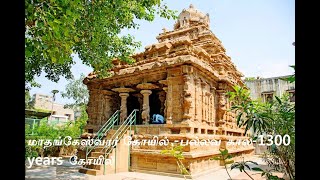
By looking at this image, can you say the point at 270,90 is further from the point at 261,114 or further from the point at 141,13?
the point at 261,114

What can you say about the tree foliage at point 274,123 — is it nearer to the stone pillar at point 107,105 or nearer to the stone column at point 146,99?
the stone column at point 146,99

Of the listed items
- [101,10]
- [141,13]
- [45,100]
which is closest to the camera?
[101,10]

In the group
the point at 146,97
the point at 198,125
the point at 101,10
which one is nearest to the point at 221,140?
the point at 198,125

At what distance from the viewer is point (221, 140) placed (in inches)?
323

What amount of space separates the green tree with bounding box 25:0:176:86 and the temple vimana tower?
1.00 metres

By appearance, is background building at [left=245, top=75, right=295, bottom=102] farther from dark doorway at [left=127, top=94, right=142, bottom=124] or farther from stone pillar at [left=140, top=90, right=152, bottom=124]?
stone pillar at [left=140, top=90, right=152, bottom=124]

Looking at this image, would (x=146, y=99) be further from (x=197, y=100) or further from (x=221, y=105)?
(x=221, y=105)

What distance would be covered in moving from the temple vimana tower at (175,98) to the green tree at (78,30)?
997 mm

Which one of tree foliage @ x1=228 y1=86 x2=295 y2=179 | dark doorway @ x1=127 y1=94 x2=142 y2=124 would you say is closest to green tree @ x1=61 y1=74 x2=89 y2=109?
dark doorway @ x1=127 y1=94 x2=142 y2=124

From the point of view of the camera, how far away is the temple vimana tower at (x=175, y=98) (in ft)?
22.0

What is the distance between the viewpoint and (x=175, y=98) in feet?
23.3

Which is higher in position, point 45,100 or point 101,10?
point 101,10
